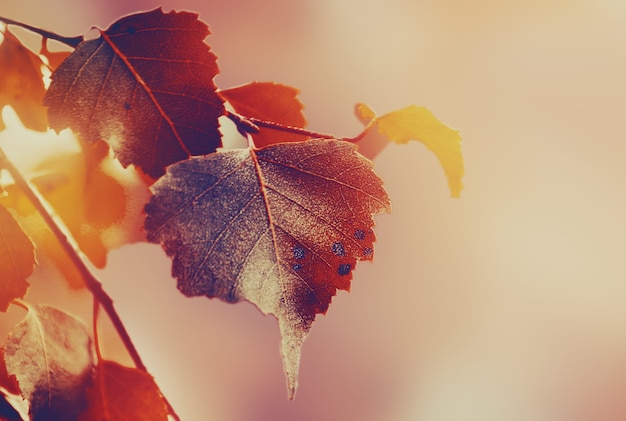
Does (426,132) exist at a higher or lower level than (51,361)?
higher

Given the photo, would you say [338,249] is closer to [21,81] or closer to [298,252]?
[298,252]

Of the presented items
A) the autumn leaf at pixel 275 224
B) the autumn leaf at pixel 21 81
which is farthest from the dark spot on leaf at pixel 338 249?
the autumn leaf at pixel 21 81

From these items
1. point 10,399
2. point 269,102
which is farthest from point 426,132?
→ point 10,399

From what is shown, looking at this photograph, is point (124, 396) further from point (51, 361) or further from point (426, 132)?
point (426, 132)

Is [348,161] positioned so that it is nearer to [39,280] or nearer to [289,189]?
[289,189]

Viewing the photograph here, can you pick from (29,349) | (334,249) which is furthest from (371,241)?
(29,349)
